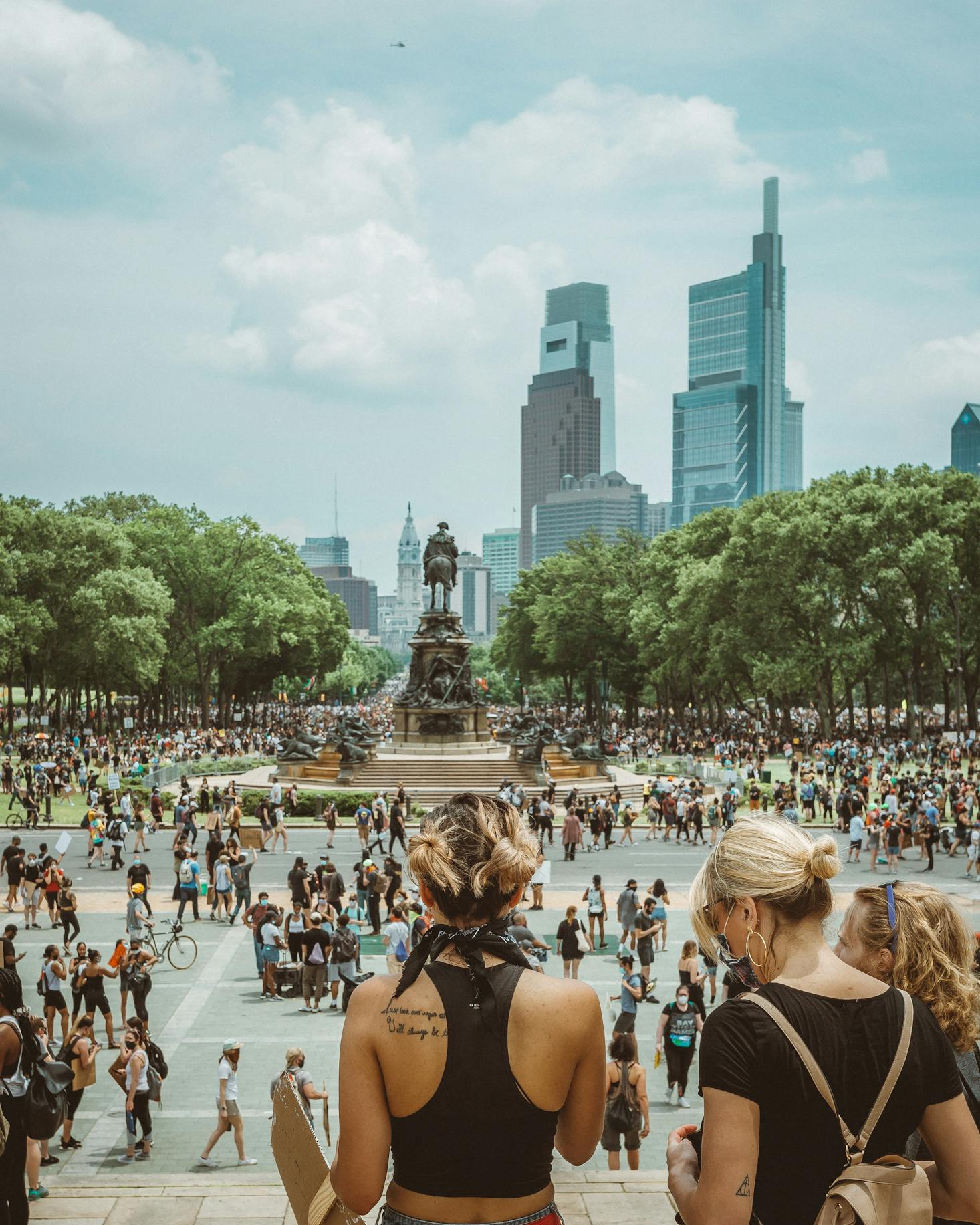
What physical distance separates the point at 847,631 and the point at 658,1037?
4188cm

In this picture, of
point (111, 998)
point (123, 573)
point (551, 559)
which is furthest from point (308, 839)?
point (551, 559)

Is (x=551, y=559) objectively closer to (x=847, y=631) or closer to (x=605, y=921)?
(x=847, y=631)

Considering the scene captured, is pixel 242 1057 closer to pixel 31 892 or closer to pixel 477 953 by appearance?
pixel 31 892

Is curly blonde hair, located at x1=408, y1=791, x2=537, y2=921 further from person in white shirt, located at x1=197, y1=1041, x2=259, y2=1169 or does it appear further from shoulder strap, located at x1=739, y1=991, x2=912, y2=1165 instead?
person in white shirt, located at x1=197, y1=1041, x2=259, y2=1169

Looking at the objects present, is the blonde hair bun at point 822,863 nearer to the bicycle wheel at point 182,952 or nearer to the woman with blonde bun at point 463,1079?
the woman with blonde bun at point 463,1079

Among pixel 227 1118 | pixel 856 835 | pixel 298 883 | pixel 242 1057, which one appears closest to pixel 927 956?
pixel 227 1118

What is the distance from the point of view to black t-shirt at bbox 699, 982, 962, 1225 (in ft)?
9.19

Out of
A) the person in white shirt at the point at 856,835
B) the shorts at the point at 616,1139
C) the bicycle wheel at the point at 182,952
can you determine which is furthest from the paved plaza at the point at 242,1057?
the person in white shirt at the point at 856,835

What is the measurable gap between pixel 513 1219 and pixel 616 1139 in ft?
23.2

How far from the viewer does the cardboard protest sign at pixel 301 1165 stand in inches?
120

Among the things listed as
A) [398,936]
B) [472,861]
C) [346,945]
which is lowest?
[346,945]

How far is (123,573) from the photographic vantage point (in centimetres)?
5422

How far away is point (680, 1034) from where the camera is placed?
37.2ft

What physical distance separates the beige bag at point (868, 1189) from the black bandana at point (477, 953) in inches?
25.2
